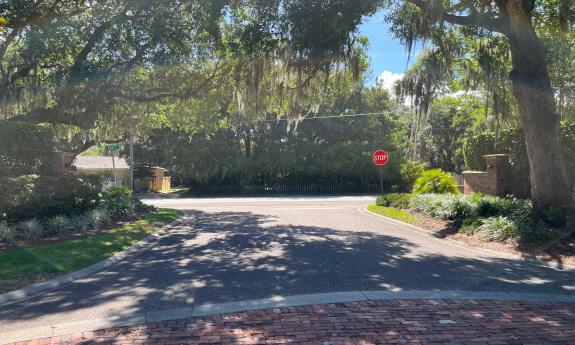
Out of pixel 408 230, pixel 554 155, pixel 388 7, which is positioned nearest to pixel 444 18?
pixel 388 7

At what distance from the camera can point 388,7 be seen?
48.0 feet

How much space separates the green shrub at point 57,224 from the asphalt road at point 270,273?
2.60m

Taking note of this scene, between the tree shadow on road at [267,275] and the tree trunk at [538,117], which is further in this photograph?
the tree trunk at [538,117]

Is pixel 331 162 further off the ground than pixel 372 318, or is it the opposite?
pixel 331 162

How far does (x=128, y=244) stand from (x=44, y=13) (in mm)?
7778

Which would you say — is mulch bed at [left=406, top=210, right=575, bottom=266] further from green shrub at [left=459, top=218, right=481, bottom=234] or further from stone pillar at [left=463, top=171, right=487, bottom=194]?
stone pillar at [left=463, top=171, right=487, bottom=194]

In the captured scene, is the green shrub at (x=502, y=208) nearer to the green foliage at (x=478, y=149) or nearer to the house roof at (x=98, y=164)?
the green foliage at (x=478, y=149)

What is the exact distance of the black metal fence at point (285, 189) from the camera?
41.1 meters

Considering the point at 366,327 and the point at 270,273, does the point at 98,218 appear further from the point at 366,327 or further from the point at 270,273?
the point at 366,327

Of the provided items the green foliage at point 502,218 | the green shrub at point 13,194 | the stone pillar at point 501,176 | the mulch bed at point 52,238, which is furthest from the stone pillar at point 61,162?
the stone pillar at point 501,176

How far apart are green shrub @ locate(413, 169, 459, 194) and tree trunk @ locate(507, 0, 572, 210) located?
9.13m

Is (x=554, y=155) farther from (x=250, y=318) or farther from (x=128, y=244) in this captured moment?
(x=128, y=244)

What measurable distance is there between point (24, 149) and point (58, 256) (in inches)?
239

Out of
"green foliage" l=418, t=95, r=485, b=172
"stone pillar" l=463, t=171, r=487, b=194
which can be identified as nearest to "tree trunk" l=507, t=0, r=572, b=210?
"stone pillar" l=463, t=171, r=487, b=194
